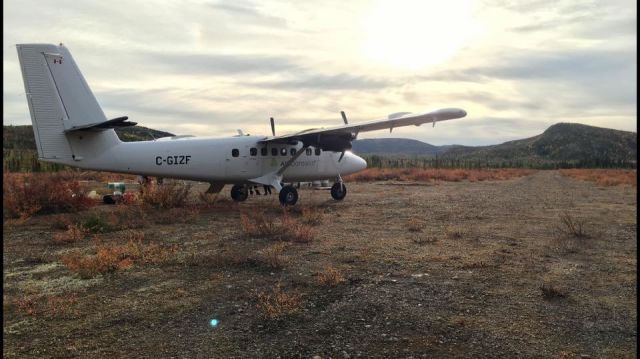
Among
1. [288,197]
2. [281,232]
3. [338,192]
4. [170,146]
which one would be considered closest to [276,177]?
[288,197]

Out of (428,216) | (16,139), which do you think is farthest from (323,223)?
(16,139)

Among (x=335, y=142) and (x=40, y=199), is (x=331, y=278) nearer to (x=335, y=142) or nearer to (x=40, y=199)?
(x=335, y=142)

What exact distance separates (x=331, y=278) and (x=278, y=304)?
128 cm

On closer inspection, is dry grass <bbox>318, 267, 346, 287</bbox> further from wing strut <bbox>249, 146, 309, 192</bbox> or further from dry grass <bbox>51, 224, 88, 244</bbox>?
wing strut <bbox>249, 146, 309, 192</bbox>

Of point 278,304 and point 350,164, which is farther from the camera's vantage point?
point 350,164

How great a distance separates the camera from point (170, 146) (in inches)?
625

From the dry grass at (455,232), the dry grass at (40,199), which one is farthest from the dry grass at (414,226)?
the dry grass at (40,199)

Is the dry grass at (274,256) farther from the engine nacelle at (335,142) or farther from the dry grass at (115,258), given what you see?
the engine nacelle at (335,142)

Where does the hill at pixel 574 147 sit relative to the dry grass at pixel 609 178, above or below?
above

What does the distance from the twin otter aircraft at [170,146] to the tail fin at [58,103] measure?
3 centimetres

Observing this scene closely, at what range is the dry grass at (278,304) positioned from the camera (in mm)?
5678

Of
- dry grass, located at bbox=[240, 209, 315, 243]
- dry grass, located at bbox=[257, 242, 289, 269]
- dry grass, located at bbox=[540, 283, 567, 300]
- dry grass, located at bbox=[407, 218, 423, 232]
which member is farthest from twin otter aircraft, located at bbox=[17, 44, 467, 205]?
dry grass, located at bbox=[540, 283, 567, 300]

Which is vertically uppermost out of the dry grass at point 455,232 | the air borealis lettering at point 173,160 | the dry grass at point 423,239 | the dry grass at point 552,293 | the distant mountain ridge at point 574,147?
the distant mountain ridge at point 574,147

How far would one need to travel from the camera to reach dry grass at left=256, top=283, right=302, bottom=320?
568 centimetres
